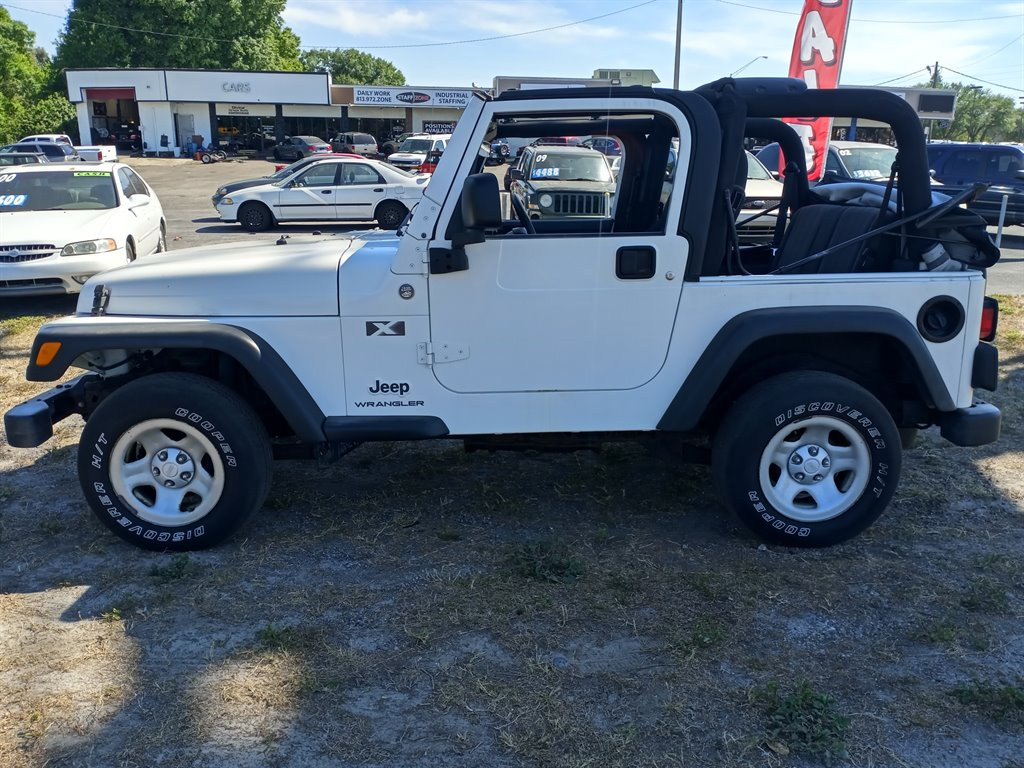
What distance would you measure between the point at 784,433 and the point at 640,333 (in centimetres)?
82

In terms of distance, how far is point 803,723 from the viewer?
9.37ft

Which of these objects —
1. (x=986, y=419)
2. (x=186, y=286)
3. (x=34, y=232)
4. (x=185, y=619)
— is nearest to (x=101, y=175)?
(x=34, y=232)

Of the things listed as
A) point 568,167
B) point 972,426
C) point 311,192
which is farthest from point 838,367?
point 311,192

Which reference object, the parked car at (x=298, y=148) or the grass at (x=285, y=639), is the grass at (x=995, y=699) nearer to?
the grass at (x=285, y=639)

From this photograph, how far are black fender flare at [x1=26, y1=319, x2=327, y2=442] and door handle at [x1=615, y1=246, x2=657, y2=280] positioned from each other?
5.12ft

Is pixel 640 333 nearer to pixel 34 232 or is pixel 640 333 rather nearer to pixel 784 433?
pixel 784 433

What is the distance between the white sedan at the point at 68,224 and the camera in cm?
930

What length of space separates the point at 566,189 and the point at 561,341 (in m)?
2.53

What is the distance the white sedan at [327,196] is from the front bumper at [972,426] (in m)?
14.4

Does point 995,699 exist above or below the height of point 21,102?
below

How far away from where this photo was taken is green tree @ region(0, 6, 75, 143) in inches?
1809

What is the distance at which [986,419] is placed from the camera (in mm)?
4043

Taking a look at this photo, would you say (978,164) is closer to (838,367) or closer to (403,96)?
(838,367)

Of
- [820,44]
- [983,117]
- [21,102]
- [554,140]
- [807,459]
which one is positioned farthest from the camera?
[983,117]
